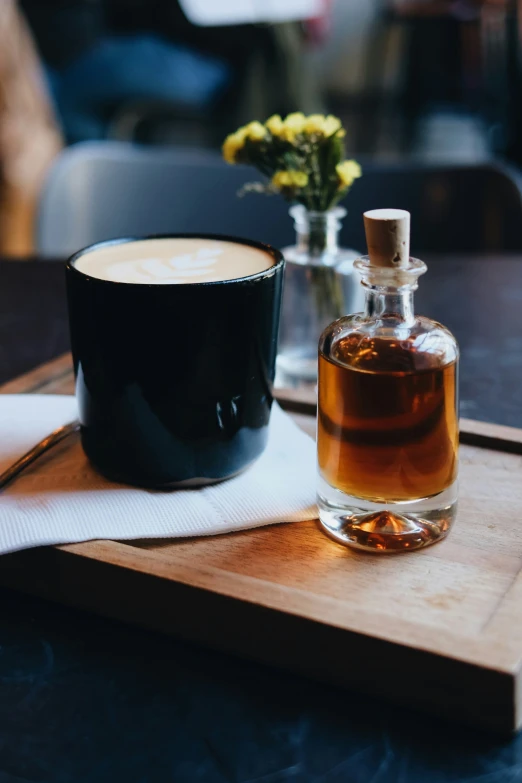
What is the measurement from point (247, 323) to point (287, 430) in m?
0.13

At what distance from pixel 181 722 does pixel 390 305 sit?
0.77 feet

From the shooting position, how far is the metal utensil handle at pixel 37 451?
0.51 metres

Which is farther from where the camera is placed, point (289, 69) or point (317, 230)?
point (289, 69)

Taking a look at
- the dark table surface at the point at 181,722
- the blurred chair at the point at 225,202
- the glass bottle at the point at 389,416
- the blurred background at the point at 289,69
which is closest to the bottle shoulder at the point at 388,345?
the glass bottle at the point at 389,416

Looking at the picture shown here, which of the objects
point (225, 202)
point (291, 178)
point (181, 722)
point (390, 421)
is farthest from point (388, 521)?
point (225, 202)

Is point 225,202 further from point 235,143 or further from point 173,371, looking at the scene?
point 173,371

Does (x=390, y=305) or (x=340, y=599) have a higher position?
(x=390, y=305)

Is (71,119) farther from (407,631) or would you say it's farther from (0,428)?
(407,631)

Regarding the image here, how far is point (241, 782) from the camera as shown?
12.9 inches

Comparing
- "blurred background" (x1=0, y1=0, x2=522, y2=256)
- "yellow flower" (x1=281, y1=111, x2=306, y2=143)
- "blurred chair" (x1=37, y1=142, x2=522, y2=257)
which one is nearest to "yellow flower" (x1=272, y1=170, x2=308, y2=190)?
"yellow flower" (x1=281, y1=111, x2=306, y2=143)

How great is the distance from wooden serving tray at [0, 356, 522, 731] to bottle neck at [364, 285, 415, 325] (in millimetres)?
115

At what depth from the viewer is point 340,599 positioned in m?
0.40

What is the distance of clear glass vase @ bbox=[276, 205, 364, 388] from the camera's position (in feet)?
2.30

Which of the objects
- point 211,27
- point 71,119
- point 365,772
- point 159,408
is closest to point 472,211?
point 159,408
